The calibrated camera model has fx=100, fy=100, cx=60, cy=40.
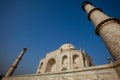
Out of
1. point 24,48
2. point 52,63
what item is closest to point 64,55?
point 52,63

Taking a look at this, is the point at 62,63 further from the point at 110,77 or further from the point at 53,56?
the point at 110,77

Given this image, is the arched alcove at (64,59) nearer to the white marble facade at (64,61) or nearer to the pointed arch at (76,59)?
the white marble facade at (64,61)

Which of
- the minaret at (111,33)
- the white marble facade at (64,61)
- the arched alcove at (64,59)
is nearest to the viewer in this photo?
the minaret at (111,33)

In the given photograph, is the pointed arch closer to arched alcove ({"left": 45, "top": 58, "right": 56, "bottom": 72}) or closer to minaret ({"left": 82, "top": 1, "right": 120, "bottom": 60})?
arched alcove ({"left": 45, "top": 58, "right": 56, "bottom": 72})

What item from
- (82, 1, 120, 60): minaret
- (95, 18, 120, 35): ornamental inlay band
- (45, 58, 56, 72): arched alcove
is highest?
(45, 58, 56, 72): arched alcove

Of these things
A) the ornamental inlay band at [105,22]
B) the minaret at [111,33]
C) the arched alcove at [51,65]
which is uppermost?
the arched alcove at [51,65]

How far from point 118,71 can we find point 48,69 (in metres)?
18.4

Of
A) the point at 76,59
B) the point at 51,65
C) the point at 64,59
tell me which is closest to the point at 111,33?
the point at 76,59

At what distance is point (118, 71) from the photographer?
4293mm

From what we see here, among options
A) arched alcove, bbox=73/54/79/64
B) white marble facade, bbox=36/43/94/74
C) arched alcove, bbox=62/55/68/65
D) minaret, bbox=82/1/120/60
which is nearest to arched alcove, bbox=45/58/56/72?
white marble facade, bbox=36/43/94/74

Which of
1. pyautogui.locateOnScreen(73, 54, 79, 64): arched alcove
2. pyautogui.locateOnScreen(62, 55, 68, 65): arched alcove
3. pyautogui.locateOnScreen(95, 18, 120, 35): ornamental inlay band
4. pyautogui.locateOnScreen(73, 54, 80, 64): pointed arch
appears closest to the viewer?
pyautogui.locateOnScreen(95, 18, 120, 35): ornamental inlay band

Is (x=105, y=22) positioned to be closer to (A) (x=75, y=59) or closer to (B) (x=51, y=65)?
(A) (x=75, y=59)

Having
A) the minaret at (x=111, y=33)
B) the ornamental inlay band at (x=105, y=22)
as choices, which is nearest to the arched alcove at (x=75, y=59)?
the minaret at (x=111, y=33)

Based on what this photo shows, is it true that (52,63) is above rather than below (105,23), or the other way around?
above
